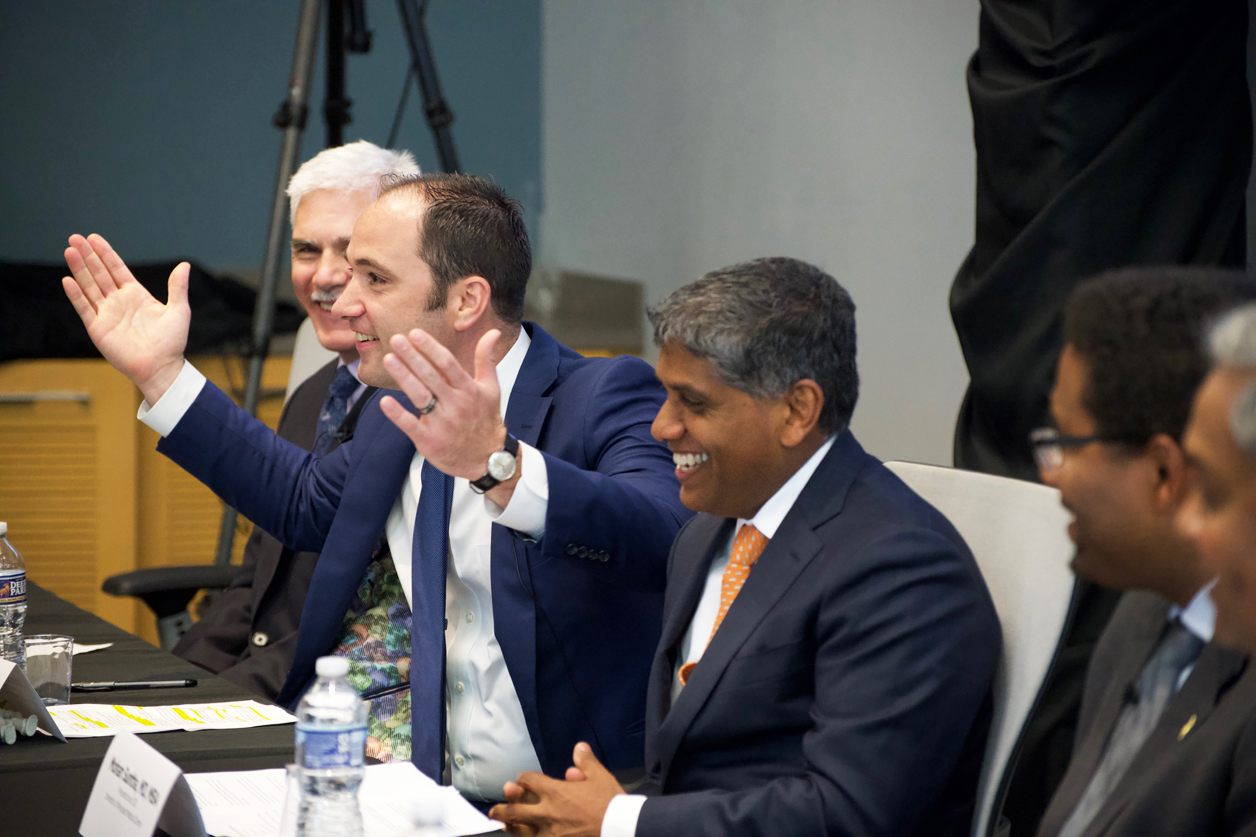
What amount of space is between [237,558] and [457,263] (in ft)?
7.88

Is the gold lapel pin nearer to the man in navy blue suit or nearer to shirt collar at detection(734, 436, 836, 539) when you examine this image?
shirt collar at detection(734, 436, 836, 539)

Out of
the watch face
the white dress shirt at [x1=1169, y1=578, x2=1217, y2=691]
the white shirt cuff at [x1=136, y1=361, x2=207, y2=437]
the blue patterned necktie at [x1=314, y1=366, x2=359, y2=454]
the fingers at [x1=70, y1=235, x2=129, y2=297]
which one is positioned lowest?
the blue patterned necktie at [x1=314, y1=366, x2=359, y2=454]

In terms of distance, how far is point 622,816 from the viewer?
1.16 metres

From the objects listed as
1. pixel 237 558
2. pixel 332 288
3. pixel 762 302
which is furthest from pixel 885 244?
pixel 237 558

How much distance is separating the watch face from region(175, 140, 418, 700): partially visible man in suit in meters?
0.77

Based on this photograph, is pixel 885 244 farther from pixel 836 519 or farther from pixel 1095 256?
pixel 836 519

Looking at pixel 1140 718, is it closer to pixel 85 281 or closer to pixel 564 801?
pixel 564 801

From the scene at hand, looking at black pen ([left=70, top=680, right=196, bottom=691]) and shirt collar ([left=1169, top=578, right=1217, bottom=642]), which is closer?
shirt collar ([left=1169, top=578, right=1217, bottom=642])

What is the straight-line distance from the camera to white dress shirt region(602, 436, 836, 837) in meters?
1.16

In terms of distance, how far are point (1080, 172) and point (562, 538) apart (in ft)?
3.45

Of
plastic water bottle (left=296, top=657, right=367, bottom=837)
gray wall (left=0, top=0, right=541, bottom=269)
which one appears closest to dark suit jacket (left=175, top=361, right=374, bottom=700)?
plastic water bottle (left=296, top=657, right=367, bottom=837)

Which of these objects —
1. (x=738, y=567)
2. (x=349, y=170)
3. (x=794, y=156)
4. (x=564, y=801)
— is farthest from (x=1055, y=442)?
(x=794, y=156)

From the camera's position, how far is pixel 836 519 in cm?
124

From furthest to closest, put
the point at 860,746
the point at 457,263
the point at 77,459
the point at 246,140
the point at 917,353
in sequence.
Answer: the point at 246,140, the point at 77,459, the point at 917,353, the point at 457,263, the point at 860,746
